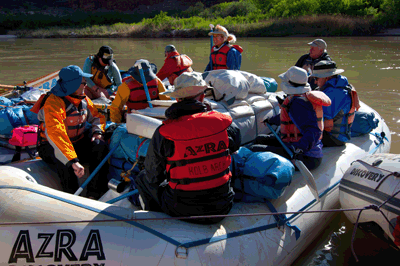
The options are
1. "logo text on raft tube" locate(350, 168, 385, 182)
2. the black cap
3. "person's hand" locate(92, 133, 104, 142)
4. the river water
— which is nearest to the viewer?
"logo text on raft tube" locate(350, 168, 385, 182)

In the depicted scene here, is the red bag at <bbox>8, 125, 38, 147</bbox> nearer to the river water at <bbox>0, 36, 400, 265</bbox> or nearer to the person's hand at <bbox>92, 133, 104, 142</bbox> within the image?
the person's hand at <bbox>92, 133, 104, 142</bbox>

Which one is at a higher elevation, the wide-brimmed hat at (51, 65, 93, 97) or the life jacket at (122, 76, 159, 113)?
the wide-brimmed hat at (51, 65, 93, 97)

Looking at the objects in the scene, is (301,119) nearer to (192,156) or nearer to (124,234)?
(192,156)

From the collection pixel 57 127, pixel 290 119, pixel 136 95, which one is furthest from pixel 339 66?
pixel 57 127

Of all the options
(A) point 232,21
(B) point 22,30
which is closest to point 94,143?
(A) point 232,21

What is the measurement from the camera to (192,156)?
1888 mm

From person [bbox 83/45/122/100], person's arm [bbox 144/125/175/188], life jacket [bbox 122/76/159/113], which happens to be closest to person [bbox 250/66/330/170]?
person's arm [bbox 144/125/175/188]

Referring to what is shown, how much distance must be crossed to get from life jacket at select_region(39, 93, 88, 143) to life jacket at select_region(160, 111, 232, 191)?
1.30 m

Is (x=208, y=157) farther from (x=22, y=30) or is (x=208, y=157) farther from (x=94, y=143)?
(x=22, y=30)

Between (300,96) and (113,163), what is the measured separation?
68.4 inches

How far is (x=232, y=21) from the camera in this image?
2428 centimetres

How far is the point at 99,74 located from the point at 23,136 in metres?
1.86

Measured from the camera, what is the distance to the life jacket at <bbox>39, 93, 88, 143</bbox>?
112 inches

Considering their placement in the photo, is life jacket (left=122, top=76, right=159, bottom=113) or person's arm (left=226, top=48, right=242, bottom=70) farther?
person's arm (left=226, top=48, right=242, bottom=70)
